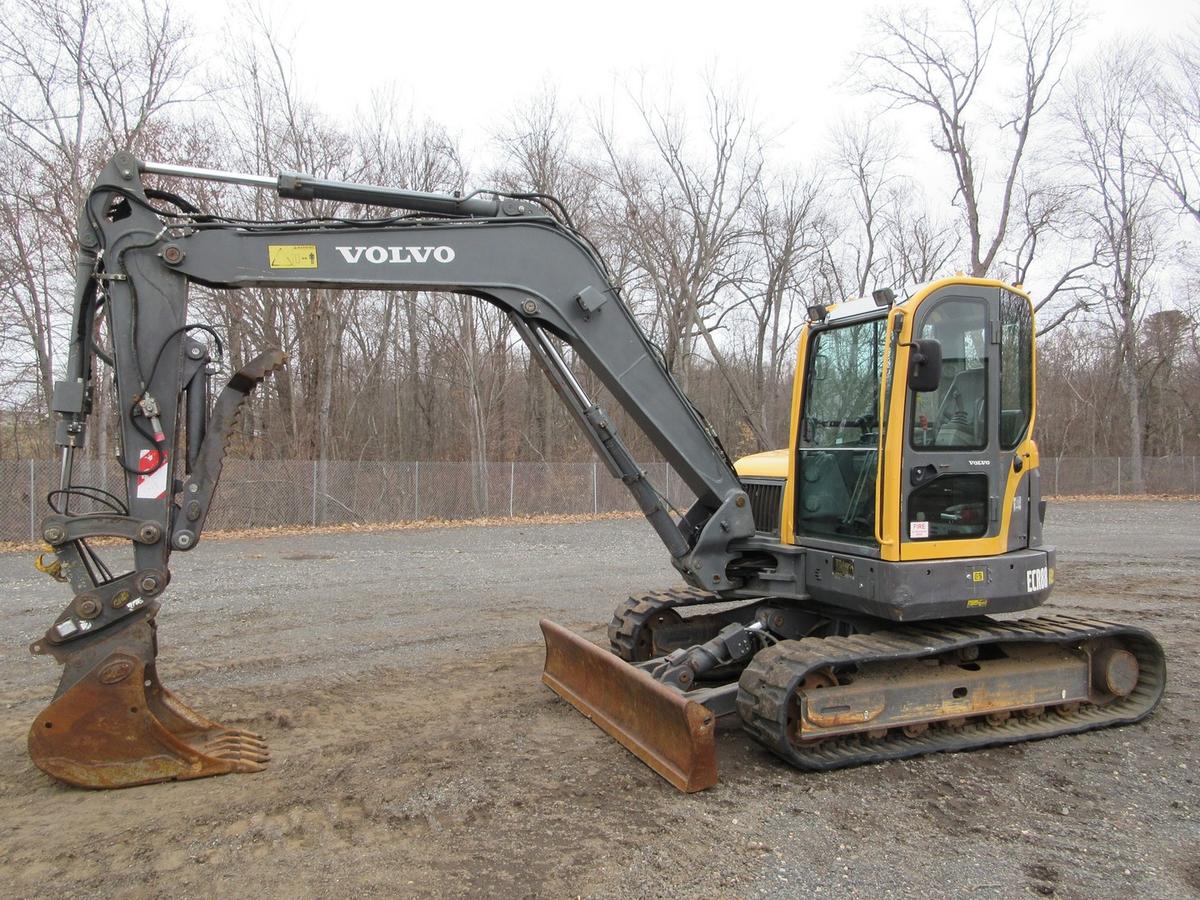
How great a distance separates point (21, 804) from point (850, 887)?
4019mm

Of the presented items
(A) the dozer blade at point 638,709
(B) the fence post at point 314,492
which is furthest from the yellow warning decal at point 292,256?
(B) the fence post at point 314,492

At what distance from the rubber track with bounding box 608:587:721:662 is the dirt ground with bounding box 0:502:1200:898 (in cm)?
76

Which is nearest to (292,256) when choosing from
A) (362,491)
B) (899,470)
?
(899,470)

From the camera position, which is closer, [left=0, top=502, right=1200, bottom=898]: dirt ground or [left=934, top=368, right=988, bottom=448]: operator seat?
[left=0, top=502, right=1200, bottom=898]: dirt ground

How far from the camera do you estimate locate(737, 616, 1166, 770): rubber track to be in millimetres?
4691

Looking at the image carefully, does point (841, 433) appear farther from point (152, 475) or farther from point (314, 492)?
point (314, 492)

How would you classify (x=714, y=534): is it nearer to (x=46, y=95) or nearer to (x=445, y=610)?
(x=445, y=610)

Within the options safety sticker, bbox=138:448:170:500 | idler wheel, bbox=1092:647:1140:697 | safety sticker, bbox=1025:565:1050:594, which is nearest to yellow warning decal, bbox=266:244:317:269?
safety sticker, bbox=138:448:170:500

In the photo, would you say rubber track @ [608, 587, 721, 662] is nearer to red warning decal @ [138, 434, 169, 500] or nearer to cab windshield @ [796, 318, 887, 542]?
cab windshield @ [796, 318, 887, 542]

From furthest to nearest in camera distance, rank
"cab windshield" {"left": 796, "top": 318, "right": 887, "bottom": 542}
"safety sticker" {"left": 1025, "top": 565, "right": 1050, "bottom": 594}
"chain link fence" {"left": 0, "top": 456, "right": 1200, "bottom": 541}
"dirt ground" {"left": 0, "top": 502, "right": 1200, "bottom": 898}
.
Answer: "chain link fence" {"left": 0, "top": 456, "right": 1200, "bottom": 541} < "safety sticker" {"left": 1025, "top": 565, "right": 1050, "bottom": 594} < "cab windshield" {"left": 796, "top": 318, "right": 887, "bottom": 542} < "dirt ground" {"left": 0, "top": 502, "right": 1200, "bottom": 898}

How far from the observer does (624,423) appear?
2491cm

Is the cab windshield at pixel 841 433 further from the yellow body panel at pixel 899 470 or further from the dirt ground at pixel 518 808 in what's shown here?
Answer: the dirt ground at pixel 518 808

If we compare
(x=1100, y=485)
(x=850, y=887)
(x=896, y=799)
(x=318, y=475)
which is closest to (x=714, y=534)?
(x=896, y=799)

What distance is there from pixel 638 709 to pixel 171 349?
3.33 metres
